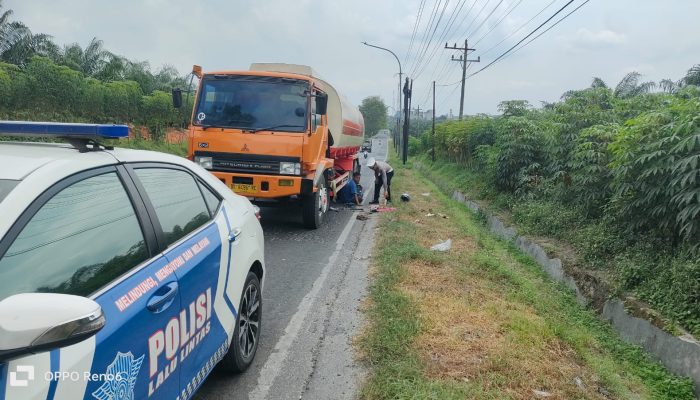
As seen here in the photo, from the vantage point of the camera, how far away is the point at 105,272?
6.51ft

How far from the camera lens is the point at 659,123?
18.9 ft

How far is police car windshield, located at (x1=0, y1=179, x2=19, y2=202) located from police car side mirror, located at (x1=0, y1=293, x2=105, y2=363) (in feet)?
1.58

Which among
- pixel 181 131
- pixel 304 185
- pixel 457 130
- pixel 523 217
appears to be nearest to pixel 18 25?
pixel 181 131

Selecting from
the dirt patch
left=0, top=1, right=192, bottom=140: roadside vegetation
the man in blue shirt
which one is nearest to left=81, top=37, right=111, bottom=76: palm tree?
left=0, top=1, right=192, bottom=140: roadside vegetation

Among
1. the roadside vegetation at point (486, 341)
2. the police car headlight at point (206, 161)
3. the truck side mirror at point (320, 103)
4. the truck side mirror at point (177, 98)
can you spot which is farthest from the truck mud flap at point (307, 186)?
the truck side mirror at point (177, 98)

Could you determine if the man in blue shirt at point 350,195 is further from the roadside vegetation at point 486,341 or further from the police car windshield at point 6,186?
the police car windshield at point 6,186

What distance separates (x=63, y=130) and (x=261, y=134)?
5.61m

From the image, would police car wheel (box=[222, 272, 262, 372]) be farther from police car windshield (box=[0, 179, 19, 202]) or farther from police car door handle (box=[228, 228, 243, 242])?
police car windshield (box=[0, 179, 19, 202])

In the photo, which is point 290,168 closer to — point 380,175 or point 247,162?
point 247,162

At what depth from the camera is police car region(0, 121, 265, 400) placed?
1.47 meters

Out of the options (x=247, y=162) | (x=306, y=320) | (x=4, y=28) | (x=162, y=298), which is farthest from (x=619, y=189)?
(x=4, y=28)

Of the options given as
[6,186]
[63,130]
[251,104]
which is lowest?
[6,186]

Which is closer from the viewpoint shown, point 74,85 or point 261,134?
point 261,134

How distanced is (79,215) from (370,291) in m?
3.64
